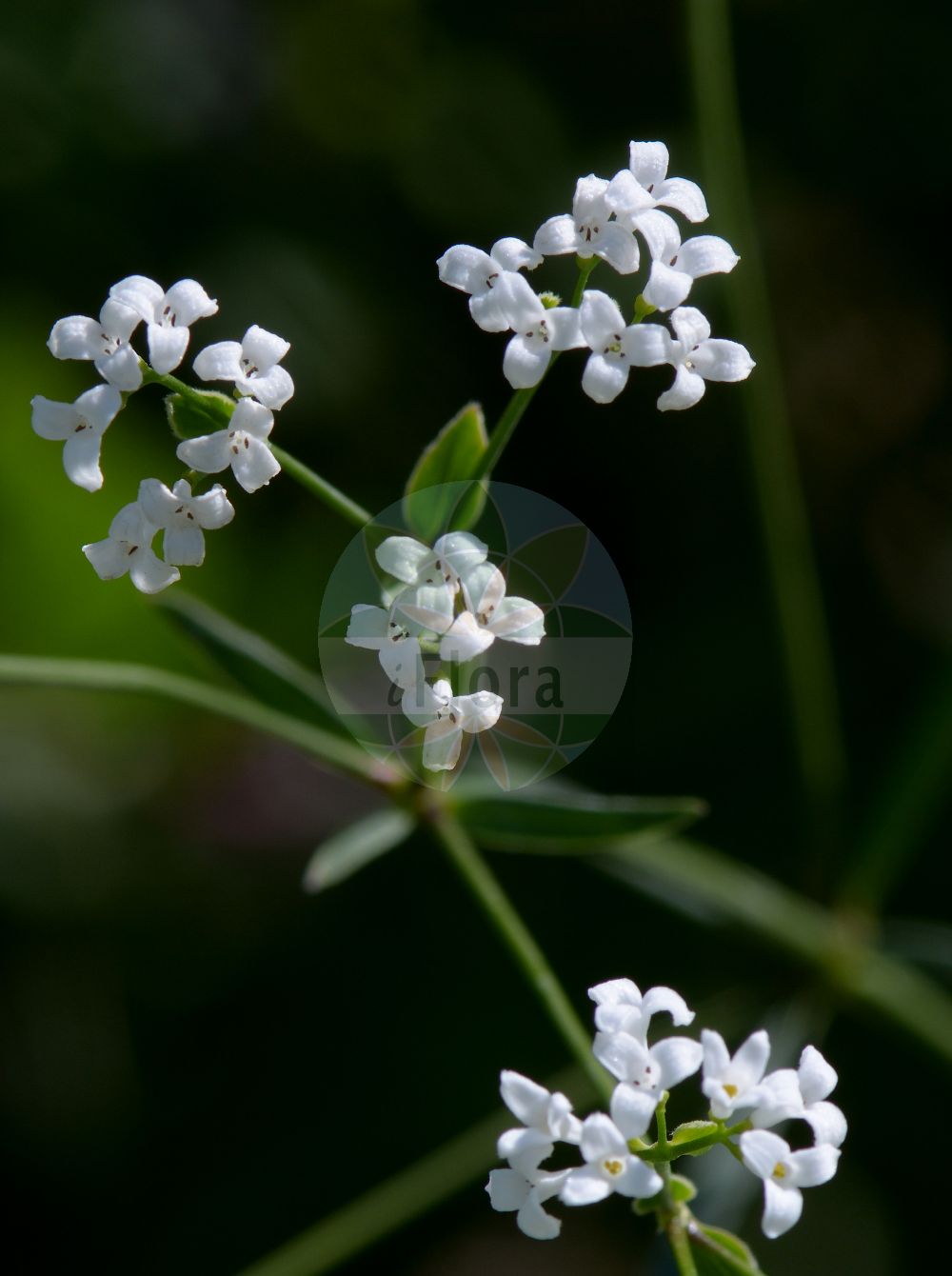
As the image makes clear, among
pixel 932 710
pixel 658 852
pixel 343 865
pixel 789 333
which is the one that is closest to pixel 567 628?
pixel 343 865

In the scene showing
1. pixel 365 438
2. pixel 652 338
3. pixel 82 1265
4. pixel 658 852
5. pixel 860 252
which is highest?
pixel 860 252

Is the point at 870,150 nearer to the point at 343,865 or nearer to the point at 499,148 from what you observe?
the point at 499,148

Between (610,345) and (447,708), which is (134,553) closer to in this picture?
(447,708)

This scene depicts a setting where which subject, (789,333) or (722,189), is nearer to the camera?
(722,189)

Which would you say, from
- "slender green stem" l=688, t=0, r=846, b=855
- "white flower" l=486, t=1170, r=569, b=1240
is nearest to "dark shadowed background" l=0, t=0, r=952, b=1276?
"slender green stem" l=688, t=0, r=846, b=855

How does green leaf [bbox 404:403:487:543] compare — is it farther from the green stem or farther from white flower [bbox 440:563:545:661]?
white flower [bbox 440:563:545:661]

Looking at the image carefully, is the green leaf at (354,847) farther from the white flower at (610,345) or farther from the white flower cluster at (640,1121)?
the white flower at (610,345)

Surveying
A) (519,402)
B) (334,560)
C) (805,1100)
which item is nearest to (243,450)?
(519,402)
